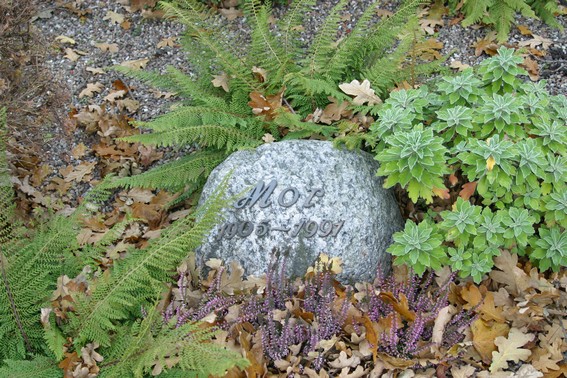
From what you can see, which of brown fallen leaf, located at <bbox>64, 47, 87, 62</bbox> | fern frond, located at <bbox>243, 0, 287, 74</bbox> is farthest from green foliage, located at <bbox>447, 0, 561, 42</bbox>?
brown fallen leaf, located at <bbox>64, 47, 87, 62</bbox>

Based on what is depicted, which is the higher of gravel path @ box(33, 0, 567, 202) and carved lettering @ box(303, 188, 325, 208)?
gravel path @ box(33, 0, 567, 202)

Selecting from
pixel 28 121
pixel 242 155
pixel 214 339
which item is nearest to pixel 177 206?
pixel 242 155

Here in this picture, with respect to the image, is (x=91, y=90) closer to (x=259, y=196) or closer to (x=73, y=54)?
(x=73, y=54)

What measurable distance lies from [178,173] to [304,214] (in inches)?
35.7

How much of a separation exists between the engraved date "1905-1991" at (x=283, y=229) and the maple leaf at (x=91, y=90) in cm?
212

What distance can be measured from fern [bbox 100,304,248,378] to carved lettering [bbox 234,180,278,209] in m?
0.83

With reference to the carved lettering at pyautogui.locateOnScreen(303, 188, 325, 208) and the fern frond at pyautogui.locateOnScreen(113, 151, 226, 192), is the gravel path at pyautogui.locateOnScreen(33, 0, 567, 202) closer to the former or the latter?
the fern frond at pyautogui.locateOnScreen(113, 151, 226, 192)

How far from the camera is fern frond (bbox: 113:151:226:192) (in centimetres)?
396

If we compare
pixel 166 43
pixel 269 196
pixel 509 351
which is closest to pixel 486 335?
pixel 509 351

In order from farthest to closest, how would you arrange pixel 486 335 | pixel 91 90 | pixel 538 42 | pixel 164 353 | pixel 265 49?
pixel 91 90 < pixel 538 42 < pixel 265 49 < pixel 486 335 < pixel 164 353

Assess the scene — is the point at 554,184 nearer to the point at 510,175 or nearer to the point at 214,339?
the point at 510,175

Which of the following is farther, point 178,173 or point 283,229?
point 178,173

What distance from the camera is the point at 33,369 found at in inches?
111

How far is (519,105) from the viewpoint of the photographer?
11.1ft
